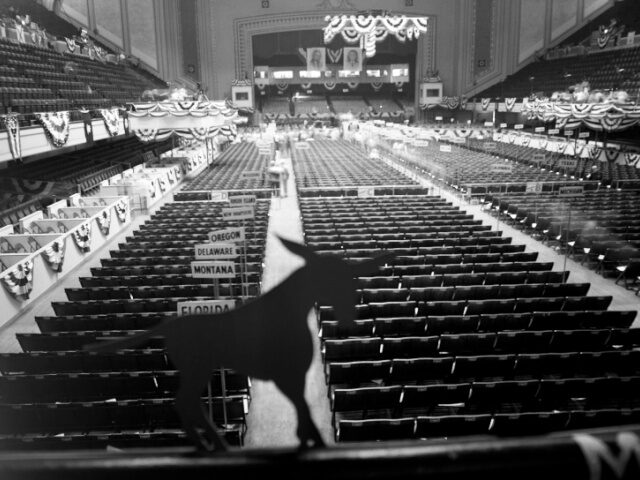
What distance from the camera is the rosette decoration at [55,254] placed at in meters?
11.3

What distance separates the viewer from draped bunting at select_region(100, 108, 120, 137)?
991 inches

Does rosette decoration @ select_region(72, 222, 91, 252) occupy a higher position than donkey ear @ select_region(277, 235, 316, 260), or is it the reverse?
donkey ear @ select_region(277, 235, 316, 260)

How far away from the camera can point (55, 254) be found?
1164 cm

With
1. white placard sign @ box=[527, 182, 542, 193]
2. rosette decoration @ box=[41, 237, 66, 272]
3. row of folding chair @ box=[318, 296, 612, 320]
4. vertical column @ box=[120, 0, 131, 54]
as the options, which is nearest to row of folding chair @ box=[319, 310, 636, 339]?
row of folding chair @ box=[318, 296, 612, 320]

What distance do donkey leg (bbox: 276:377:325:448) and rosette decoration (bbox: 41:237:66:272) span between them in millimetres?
11224

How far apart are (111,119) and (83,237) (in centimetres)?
1479

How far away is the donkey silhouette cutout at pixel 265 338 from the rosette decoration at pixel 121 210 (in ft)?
52.0

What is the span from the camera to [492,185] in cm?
2014

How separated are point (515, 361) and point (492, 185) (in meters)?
14.7

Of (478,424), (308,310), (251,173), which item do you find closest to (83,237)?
(251,173)

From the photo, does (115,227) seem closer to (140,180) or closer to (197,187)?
(140,180)

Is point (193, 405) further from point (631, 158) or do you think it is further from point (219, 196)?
point (631, 158)

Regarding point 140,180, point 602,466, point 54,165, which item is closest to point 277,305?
point 602,466

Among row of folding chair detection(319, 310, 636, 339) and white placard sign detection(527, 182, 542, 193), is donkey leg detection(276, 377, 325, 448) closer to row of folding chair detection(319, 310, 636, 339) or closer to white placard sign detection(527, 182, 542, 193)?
row of folding chair detection(319, 310, 636, 339)
